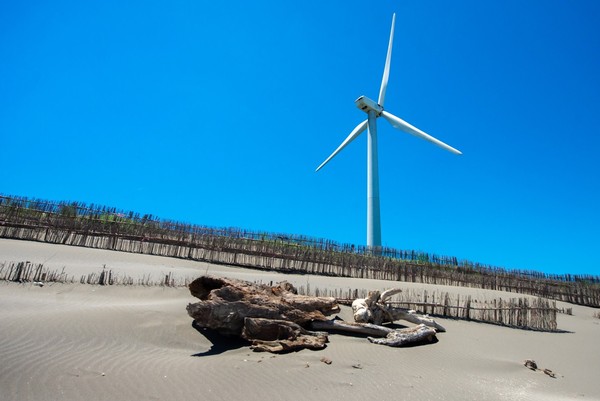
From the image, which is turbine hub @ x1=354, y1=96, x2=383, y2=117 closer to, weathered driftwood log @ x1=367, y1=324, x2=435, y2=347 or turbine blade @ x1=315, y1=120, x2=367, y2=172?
turbine blade @ x1=315, y1=120, x2=367, y2=172

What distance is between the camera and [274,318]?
6.52 m

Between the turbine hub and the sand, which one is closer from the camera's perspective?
the sand

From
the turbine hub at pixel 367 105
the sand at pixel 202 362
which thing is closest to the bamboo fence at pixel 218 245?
the sand at pixel 202 362

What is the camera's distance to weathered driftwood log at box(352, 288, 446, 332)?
7.87 m

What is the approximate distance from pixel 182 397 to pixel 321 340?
9.71ft

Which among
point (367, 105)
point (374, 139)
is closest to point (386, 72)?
point (367, 105)

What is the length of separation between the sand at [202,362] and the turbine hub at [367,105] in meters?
25.1

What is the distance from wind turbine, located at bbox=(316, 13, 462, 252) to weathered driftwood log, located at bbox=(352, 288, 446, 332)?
48.6 feet

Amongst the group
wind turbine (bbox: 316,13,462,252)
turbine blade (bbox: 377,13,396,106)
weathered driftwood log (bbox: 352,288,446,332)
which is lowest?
weathered driftwood log (bbox: 352,288,446,332)

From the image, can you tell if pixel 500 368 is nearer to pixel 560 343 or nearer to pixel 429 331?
pixel 429 331

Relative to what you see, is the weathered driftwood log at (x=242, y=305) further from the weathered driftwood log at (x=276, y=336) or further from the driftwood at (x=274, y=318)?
the weathered driftwood log at (x=276, y=336)

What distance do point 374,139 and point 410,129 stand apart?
9.85ft

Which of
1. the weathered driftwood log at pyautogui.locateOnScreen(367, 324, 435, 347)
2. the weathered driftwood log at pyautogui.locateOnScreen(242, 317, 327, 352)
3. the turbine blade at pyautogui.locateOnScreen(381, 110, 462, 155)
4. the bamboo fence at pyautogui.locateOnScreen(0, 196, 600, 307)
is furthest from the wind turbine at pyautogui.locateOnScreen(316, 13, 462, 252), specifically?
the weathered driftwood log at pyautogui.locateOnScreen(242, 317, 327, 352)

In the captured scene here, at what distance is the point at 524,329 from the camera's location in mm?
10562
